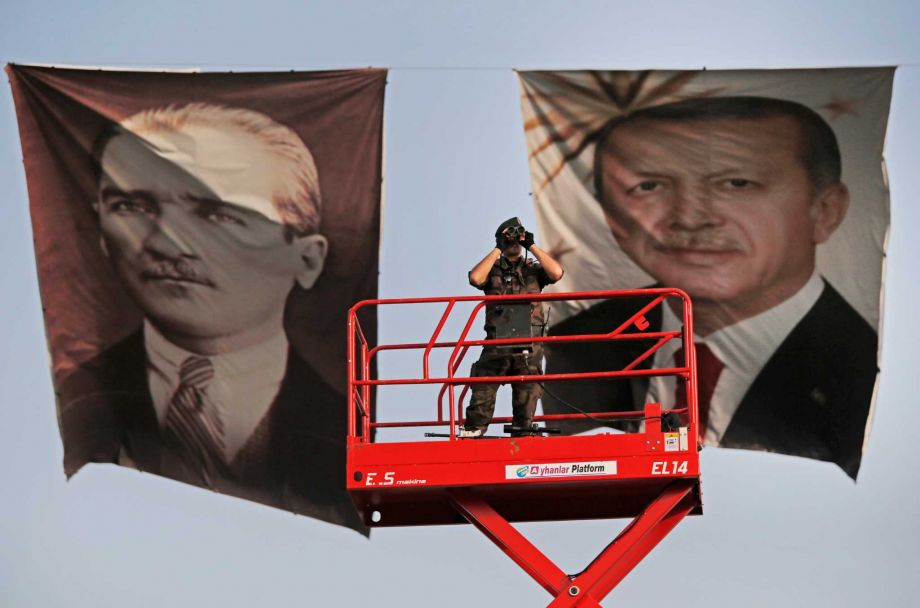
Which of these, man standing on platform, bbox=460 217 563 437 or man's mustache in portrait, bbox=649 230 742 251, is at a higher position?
man's mustache in portrait, bbox=649 230 742 251

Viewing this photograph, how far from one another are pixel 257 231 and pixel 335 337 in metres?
1.89

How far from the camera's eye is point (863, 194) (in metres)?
26.5

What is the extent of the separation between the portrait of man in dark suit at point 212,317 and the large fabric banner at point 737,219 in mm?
3556

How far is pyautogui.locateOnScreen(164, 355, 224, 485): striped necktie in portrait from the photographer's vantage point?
27672 millimetres

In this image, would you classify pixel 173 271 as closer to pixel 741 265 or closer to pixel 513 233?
pixel 741 265

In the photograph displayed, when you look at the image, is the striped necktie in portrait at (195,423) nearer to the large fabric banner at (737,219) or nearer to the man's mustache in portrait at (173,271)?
the man's mustache in portrait at (173,271)

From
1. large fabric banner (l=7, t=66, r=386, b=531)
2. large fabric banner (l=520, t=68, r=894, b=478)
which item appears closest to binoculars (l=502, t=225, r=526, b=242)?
large fabric banner (l=520, t=68, r=894, b=478)

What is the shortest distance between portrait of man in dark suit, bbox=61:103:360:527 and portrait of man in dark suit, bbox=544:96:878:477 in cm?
382

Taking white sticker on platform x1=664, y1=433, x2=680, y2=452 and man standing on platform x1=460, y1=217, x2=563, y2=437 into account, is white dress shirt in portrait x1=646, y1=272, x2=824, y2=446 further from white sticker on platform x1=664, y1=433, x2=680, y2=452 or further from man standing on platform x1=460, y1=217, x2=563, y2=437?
white sticker on platform x1=664, y1=433, x2=680, y2=452

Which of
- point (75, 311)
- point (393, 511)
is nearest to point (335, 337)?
point (75, 311)

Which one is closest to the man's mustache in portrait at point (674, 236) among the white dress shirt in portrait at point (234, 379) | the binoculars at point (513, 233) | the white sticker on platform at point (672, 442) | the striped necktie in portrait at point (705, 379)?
the striped necktie in portrait at point (705, 379)

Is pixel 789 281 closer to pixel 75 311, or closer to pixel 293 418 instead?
Result: pixel 293 418

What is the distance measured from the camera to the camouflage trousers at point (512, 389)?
54.3 feet

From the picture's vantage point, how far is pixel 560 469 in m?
15.6
